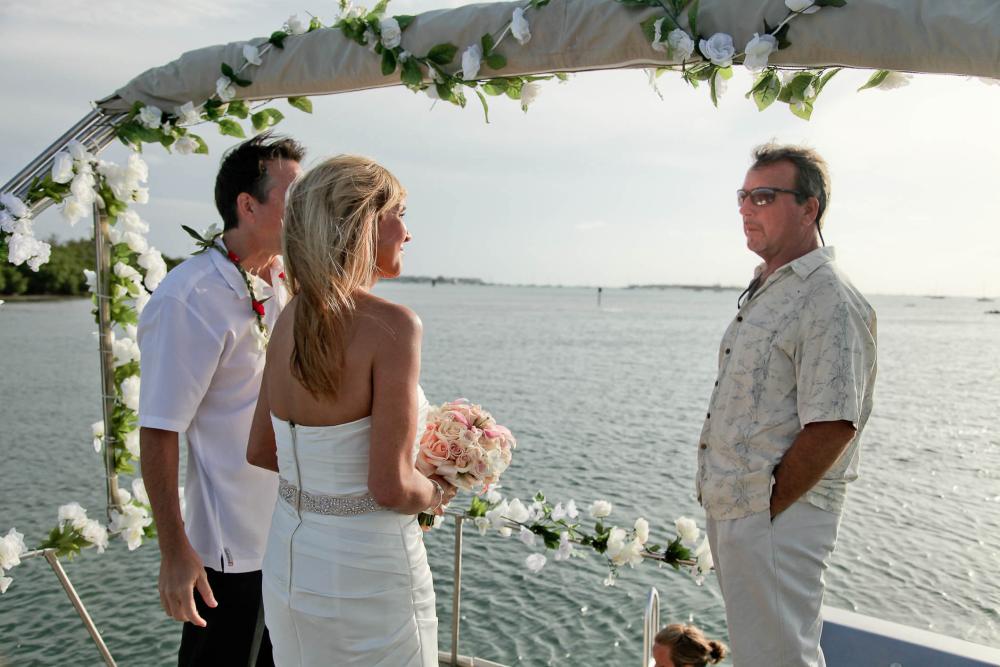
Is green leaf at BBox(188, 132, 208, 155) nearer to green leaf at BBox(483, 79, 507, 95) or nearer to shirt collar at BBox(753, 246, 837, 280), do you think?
green leaf at BBox(483, 79, 507, 95)

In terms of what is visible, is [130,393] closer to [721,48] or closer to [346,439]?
[346,439]

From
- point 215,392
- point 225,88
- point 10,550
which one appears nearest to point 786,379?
point 215,392

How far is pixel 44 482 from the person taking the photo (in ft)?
43.5

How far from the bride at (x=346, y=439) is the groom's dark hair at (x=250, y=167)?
25.4 inches

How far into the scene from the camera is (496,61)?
255cm

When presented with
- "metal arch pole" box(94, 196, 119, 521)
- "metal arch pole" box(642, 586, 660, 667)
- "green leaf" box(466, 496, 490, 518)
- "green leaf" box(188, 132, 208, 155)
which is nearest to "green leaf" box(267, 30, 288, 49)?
"green leaf" box(188, 132, 208, 155)

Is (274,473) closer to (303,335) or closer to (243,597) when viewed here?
(243,597)

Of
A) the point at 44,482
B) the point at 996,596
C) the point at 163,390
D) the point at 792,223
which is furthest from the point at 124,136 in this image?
the point at 44,482

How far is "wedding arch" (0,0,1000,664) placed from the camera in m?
2.02

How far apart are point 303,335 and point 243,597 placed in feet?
3.84

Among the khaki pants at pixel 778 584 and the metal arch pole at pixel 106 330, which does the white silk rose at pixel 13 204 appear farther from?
the khaki pants at pixel 778 584

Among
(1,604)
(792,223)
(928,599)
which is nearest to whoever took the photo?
(792,223)

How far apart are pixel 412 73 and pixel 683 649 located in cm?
268

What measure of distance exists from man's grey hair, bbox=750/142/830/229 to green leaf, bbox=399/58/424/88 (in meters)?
1.24
